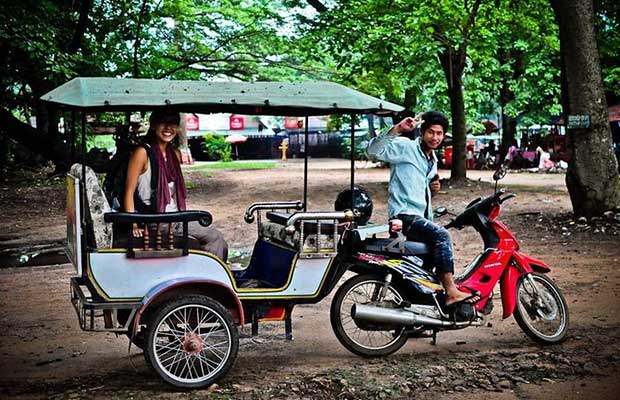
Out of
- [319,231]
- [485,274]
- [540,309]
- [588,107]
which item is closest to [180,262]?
[319,231]

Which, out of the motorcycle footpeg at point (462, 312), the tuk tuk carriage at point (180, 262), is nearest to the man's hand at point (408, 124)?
the tuk tuk carriage at point (180, 262)

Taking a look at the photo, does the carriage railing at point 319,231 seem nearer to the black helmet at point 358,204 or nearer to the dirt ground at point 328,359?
the black helmet at point 358,204

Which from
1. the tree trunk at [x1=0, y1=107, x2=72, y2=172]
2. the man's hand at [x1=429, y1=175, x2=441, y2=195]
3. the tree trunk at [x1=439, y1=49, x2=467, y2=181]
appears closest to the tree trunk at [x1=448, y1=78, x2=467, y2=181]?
the tree trunk at [x1=439, y1=49, x2=467, y2=181]

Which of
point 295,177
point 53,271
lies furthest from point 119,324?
point 295,177

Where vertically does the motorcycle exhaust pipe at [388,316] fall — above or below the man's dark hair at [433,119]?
below

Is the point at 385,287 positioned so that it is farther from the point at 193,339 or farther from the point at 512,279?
the point at 193,339

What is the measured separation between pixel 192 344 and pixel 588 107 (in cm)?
904

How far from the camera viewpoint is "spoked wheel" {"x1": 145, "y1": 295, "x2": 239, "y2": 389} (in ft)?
17.4

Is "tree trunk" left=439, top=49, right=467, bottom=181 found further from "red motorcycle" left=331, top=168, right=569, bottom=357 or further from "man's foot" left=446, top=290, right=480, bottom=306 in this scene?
"man's foot" left=446, top=290, right=480, bottom=306

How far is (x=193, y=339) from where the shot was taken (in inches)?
212

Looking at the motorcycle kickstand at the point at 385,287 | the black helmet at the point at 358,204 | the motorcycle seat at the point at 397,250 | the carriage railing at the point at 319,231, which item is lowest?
the motorcycle kickstand at the point at 385,287

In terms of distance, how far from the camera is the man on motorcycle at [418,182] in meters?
6.00

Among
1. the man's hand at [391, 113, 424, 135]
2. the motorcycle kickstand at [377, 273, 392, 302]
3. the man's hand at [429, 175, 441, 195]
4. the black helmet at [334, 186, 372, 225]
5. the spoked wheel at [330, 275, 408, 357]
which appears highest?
the man's hand at [391, 113, 424, 135]

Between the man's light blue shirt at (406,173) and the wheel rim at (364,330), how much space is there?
619mm
